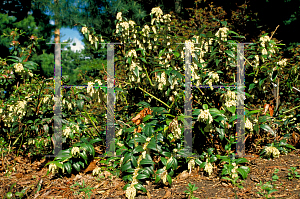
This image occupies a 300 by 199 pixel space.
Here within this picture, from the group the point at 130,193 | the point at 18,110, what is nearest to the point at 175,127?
the point at 130,193

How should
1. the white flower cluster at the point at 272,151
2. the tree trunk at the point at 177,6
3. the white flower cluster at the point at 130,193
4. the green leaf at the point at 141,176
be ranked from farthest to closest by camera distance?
the tree trunk at the point at 177,6
the white flower cluster at the point at 272,151
the green leaf at the point at 141,176
the white flower cluster at the point at 130,193

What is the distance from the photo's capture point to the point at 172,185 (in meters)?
1.96

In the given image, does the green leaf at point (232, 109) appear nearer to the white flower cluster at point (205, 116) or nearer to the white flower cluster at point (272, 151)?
the white flower cluster at point (205, 116)

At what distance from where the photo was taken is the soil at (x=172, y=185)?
175 cm

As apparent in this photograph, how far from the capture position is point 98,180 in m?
2.15

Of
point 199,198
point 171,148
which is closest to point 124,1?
point 171,148

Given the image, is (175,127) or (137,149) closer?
(175,127)

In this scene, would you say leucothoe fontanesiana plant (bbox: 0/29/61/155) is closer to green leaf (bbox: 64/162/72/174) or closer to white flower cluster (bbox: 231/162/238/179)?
green leaf (bbox: 64/162/72/174)

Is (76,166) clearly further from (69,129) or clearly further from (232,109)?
(232,109)

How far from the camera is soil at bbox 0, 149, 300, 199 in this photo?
175 cm

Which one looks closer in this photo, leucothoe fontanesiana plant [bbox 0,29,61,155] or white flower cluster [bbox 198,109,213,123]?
white flower cluster [bbox 198,109,213,123]

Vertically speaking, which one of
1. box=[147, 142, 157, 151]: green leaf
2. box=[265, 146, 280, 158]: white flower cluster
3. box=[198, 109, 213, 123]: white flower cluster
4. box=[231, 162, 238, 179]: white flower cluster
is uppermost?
box=[198, 109, 213, 123]: white flower cluster

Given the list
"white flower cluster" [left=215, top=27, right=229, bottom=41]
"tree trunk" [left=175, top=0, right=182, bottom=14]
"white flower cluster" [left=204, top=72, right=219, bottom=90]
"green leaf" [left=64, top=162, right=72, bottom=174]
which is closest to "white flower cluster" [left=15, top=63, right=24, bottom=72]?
"green leaf" [left=64, top=162, right=72, bottom=174]

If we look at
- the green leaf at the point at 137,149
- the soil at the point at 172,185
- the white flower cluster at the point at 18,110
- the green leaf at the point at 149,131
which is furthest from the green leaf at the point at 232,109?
the white flower cluster at the point at 18,110
